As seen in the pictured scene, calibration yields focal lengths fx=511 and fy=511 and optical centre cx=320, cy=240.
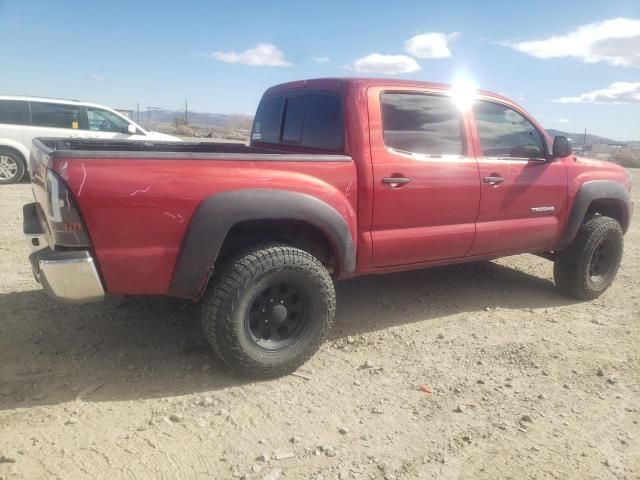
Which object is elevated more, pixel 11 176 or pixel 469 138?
pixel 469 138

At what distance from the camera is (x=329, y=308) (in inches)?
124

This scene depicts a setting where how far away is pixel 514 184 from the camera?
158 inches

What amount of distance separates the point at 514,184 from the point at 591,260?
1.31 meters

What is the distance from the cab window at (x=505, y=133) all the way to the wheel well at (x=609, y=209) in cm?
99

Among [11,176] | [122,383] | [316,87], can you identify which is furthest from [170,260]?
[11,176]

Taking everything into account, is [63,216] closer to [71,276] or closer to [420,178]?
[71,276]

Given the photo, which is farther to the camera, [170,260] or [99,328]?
[99,328]

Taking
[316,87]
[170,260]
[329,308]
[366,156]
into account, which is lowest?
[329,308]

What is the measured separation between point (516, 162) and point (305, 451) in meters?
2.83

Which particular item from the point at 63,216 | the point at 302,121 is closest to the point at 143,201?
the point at 63,216

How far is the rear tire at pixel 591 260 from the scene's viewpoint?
4523mm

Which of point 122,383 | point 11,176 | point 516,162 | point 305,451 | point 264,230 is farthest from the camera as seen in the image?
point 11,176

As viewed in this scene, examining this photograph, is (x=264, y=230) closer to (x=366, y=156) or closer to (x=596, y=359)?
(x=366, y=156)

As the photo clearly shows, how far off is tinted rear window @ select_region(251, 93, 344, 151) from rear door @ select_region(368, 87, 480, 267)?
0.85 ft
